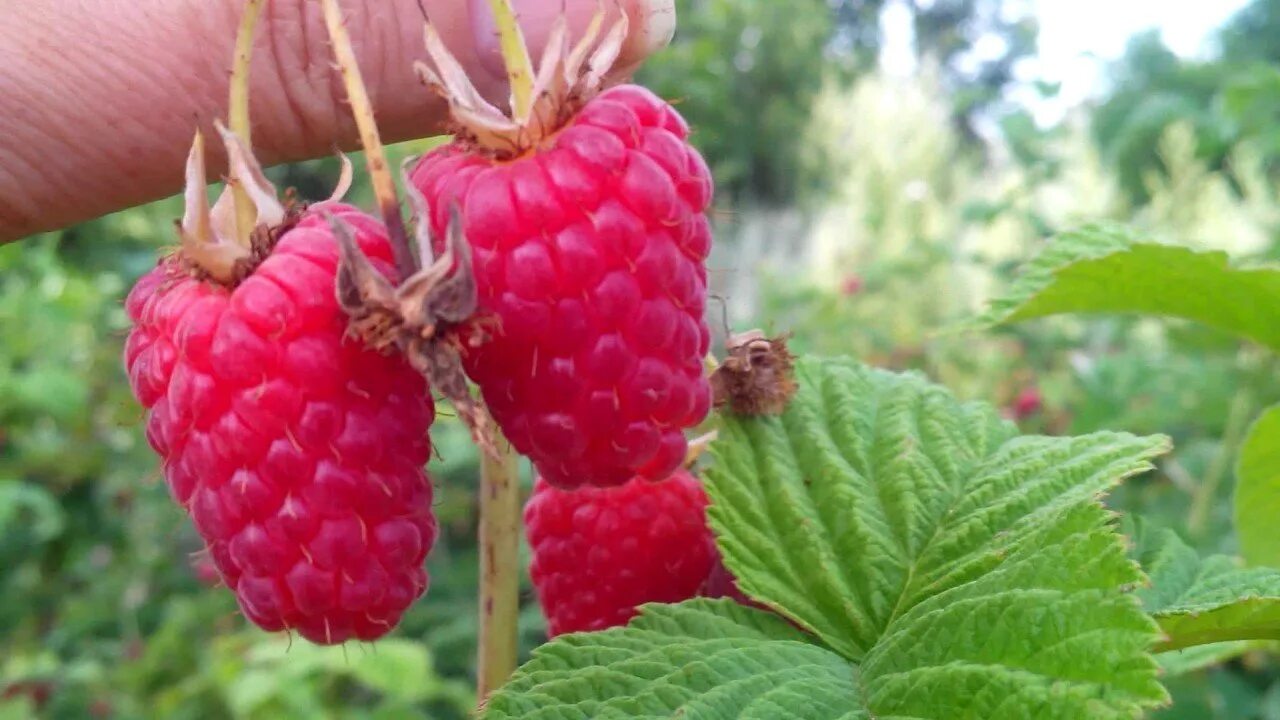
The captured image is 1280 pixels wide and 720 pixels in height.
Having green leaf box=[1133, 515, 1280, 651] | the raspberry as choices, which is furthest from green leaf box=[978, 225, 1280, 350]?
the raspberry

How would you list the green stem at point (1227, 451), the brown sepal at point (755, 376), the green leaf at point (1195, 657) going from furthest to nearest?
the green stem at point (1227, 451)
the green leaf at point (1195, 657)
the brown sepal at point (755, 376)

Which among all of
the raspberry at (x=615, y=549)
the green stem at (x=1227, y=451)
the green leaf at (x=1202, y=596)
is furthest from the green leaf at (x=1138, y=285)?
the green stem at (x=1227, y=451)

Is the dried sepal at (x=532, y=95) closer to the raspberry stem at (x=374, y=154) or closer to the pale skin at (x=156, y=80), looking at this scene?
the raspberry stem at (x=374, y=154)

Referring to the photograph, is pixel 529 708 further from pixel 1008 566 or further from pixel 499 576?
pixel 1008 566

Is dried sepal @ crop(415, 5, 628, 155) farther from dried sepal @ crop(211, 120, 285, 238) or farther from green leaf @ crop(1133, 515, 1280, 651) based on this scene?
green leaf @ crop(1133, 515, 1280, 651)

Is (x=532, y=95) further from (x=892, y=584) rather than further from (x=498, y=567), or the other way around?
(x=892, y=584)
